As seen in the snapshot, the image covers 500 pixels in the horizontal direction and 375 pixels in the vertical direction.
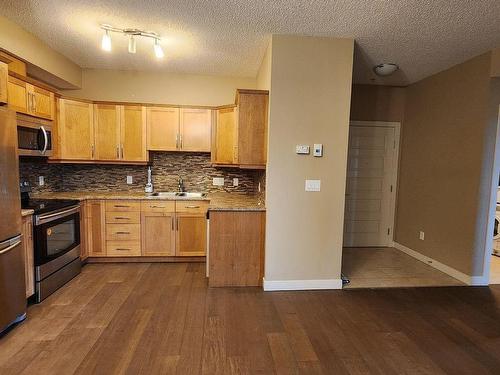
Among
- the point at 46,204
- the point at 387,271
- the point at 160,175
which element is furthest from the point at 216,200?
the point at 387,271

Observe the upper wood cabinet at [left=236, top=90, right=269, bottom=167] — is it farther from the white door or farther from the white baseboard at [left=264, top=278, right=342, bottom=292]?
the white door

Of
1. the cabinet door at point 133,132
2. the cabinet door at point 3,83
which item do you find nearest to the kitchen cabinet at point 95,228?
the cabinet door at point 133,132

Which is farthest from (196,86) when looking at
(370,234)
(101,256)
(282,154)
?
(370,234)

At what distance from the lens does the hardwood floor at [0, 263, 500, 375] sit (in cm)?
192

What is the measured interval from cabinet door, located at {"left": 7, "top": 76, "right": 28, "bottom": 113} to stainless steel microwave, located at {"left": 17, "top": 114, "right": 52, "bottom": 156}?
0.31ft

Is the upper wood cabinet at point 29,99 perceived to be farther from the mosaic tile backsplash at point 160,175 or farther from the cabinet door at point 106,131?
the mosaic tile backsplash at point 160,175

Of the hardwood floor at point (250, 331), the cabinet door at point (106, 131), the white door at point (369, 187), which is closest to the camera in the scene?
the hardwood floor at point (250, 331)

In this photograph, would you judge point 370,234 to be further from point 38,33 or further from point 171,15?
point 38,33

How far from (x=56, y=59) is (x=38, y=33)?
521mm

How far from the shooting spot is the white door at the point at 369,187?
4.56 meters

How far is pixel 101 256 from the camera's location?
3.72 meters

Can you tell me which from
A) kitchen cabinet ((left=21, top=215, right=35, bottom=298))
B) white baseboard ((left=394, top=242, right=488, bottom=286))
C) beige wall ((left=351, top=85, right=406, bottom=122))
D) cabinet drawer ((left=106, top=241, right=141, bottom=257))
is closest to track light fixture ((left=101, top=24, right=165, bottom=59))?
kitchen cabinet ((left=21, top=215, right=35, bottom=298))

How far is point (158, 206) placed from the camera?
3719 millimetres

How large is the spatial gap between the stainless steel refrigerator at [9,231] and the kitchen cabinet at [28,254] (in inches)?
11.1
